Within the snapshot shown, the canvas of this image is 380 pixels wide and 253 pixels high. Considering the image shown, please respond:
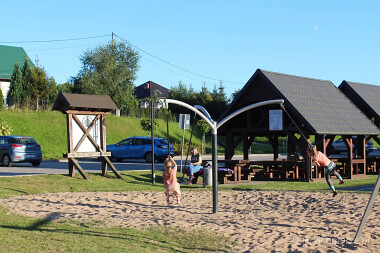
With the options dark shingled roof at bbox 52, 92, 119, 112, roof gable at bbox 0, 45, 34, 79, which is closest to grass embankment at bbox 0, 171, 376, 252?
dark shingled roof at bbox 52, 92, 119, 112

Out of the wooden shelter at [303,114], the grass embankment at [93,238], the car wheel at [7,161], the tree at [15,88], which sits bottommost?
the grass embankment at [93,238]

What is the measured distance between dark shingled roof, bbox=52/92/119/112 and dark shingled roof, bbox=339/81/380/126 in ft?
43.0

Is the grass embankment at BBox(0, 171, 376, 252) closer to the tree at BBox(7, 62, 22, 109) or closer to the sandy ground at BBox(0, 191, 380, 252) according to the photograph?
the sandy ground at BBox(0, 191, 380, 252)

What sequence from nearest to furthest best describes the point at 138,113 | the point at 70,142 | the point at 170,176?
1. the point at 170,176
2. the point at 70,142
3. the point at 138,113

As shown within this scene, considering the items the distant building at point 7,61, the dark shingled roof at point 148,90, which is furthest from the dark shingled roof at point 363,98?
the dark shingled roof at point 148,90

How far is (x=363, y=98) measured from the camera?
25859mm

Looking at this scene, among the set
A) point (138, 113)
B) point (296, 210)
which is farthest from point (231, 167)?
point (138, 113)

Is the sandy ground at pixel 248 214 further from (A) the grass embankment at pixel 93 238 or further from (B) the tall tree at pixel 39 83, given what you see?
(B) the tall tree at pixel 39 83

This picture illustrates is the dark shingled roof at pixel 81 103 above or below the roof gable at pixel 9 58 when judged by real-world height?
below

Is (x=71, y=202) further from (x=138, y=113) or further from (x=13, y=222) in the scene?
(x=138, y=113)

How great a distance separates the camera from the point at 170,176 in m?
14.1

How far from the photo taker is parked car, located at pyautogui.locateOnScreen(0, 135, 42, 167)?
24.2 meters

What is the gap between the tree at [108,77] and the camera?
49562 millimetres

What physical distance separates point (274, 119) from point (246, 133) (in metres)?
2.34
